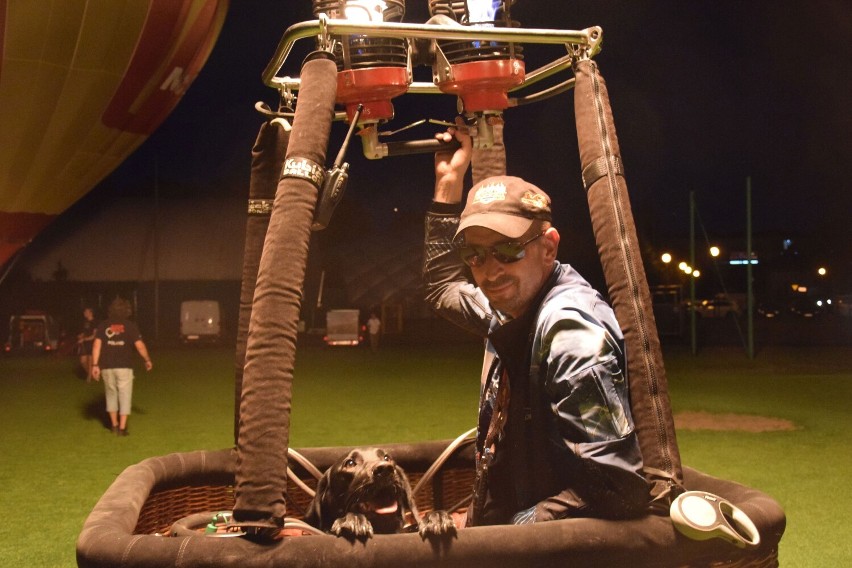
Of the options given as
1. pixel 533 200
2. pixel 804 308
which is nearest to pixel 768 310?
pixel 804 308

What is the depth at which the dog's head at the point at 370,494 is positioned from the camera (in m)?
2.62

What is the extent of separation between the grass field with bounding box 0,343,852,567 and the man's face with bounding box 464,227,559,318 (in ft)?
11.2

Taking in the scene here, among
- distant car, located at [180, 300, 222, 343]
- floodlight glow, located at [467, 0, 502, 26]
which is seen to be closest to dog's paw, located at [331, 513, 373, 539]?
floodlight glow, located at [467, 0, 502, 26]

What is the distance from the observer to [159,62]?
12578 millimetres

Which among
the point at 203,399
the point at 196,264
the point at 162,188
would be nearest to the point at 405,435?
the point at 203,399

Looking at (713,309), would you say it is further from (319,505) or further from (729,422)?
(319,505)

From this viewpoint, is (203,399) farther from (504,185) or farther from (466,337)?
(466,337)

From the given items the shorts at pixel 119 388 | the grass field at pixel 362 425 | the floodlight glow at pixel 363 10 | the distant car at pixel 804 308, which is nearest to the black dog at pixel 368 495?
the floodlight glow at pixel 363 10

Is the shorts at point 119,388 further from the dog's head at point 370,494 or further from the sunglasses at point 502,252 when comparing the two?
the sunglasses at point 502,252

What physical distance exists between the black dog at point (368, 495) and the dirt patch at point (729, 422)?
726 centimetres

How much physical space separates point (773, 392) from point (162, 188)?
29.1 metres

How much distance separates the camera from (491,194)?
2395 mm

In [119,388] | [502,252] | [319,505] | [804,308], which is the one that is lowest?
[119,388]

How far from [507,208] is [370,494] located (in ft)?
3.13
